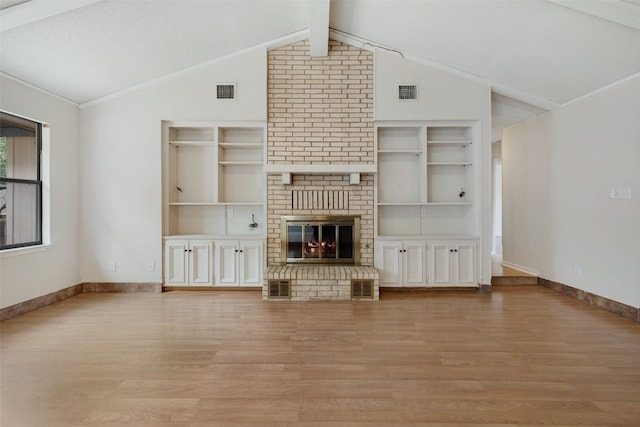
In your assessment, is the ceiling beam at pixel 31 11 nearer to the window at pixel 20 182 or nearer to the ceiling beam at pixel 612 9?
the window at pixel 20 182

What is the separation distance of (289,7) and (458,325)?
4075 millimetres

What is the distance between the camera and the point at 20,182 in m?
3.56

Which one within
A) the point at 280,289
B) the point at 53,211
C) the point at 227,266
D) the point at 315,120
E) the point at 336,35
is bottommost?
the point at 280,289

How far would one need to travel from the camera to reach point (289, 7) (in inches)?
145

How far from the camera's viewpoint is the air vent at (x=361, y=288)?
3996mm

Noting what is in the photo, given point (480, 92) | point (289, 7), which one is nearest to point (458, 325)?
point (480, 92)

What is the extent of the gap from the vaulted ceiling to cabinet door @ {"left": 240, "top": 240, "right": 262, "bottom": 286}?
269 centimetres

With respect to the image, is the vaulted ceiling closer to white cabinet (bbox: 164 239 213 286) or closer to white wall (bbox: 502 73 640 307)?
white wall (bbox: 502 73 640 307)

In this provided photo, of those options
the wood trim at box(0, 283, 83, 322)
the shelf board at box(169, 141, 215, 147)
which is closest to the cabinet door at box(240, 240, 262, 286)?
the shelf board at box(169, 141, 215, 147)

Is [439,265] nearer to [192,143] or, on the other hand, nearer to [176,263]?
[176,263]

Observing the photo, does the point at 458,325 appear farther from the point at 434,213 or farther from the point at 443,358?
the point at 434,213

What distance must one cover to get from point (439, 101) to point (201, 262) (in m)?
4.11

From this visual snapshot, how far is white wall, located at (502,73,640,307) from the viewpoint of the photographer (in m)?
3.40

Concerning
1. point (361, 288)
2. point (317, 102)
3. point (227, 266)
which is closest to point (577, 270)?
point (361, 288)
